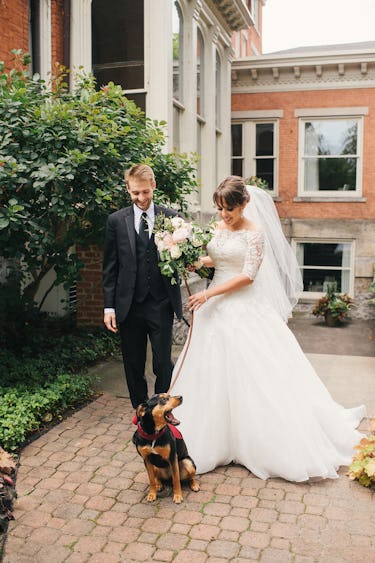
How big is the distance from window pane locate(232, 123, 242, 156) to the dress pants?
12.5 m

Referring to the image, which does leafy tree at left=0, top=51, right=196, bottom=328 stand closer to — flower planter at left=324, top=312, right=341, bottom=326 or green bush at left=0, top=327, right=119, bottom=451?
green bush at left=0, top=327, right=119, bottom=451

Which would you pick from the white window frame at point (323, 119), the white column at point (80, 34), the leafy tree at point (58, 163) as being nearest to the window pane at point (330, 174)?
the white window frame at point (323, 119)

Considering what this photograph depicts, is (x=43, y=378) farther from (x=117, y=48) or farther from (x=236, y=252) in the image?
(x=117, y=48)

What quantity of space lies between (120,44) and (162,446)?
24.9 ft

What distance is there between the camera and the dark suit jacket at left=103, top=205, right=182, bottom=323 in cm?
468

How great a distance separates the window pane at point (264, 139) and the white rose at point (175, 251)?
1277cm

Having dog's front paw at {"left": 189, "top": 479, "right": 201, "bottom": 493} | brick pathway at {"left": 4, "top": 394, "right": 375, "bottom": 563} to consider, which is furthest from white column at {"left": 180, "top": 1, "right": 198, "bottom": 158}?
dog's front paw at {"left": 189, "top": 479, "right": 201, "bottom": 493}

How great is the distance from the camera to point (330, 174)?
1606 centimetres

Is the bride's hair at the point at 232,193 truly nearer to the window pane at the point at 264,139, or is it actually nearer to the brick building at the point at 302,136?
the brick building at the point at 302,136

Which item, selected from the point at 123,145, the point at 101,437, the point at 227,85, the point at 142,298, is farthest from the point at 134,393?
the point at 227,85

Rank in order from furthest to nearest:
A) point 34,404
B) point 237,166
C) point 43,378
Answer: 1. point 237,166
2. point 43,378
3. point 34,404

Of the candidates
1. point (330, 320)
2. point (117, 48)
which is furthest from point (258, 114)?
point (117, 48)

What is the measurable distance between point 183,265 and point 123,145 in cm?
228

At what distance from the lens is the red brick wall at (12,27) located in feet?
25.0
